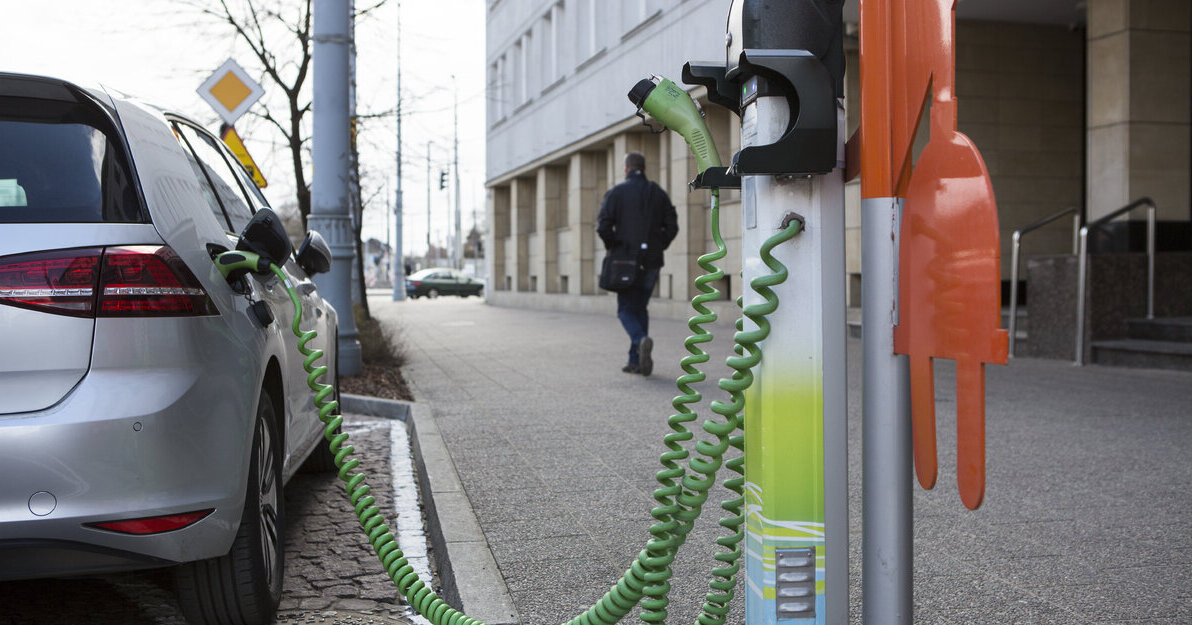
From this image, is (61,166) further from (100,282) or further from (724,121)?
(724,121)

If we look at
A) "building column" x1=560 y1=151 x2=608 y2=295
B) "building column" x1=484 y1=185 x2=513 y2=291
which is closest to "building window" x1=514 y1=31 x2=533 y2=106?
"building column" x1=484 y1=185 x2=513 y2=291

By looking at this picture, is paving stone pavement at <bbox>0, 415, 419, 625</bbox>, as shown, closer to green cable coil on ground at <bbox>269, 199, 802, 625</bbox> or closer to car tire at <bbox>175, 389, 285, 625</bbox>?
car tire at <bbox>175, 389, 285, 625</bbox>

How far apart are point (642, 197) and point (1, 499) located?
8332mm

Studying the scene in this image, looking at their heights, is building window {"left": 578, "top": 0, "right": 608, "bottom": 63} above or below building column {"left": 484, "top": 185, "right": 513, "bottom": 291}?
above

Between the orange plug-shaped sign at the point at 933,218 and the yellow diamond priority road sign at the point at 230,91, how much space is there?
10892mm

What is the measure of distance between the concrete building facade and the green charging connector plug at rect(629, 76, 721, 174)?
112cm

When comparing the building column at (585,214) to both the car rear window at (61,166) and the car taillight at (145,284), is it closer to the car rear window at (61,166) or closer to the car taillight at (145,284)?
the car rear window at (61,166)

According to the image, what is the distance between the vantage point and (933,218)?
74.3 inches

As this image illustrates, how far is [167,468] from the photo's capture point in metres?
2.88

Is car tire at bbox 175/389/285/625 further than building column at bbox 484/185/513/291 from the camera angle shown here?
No

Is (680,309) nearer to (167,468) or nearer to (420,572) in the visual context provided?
(420,572)

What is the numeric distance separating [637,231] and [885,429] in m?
8.59

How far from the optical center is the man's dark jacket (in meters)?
10.6

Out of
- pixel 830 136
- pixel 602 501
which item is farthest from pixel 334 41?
pixel 830 136
